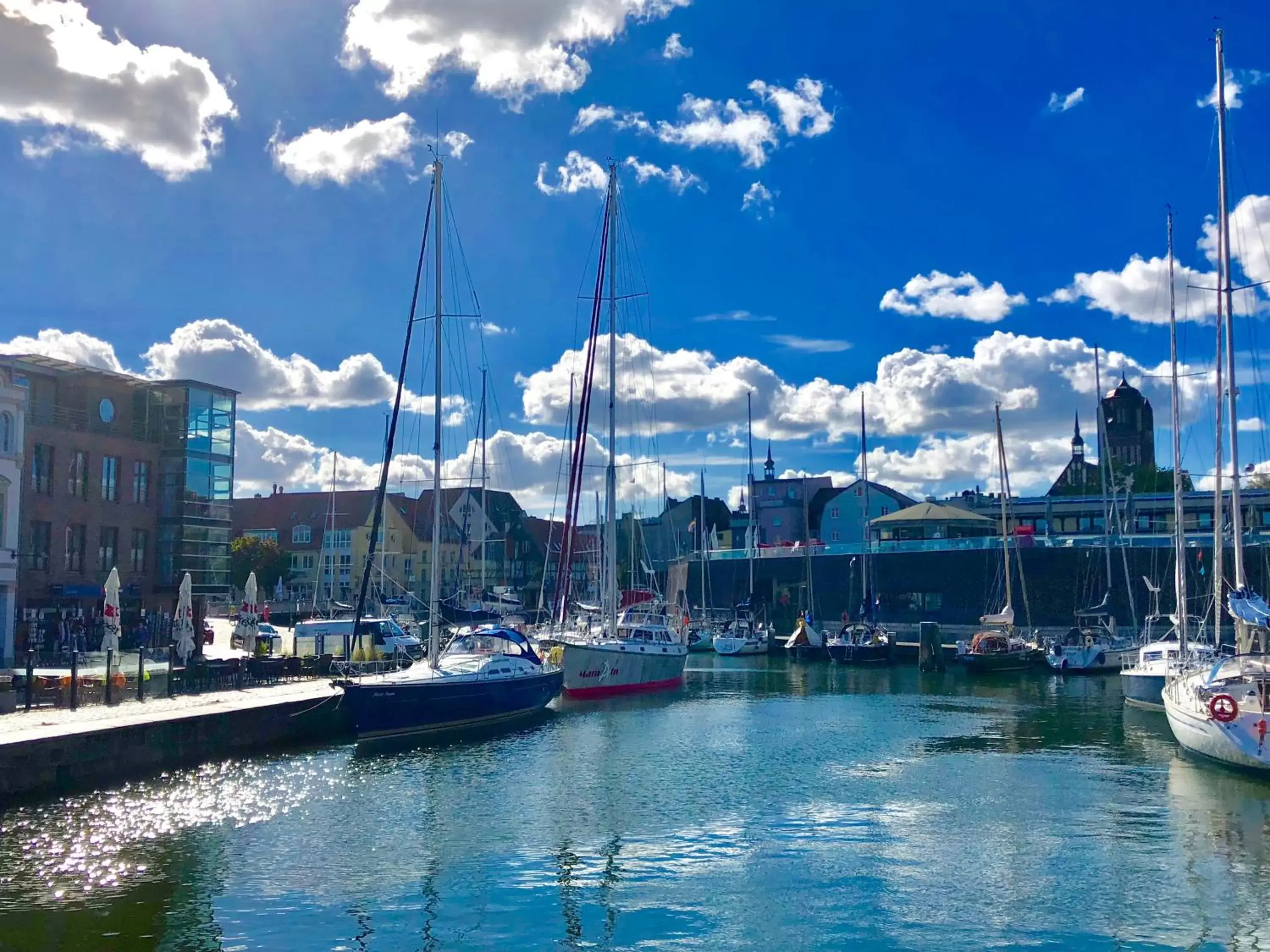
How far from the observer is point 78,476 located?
4997cm

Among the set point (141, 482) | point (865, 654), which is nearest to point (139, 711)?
point (141, 482)

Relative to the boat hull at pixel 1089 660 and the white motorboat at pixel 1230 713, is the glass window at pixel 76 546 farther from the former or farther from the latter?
the boat hull at pixel 1089 660

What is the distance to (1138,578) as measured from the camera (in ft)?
258

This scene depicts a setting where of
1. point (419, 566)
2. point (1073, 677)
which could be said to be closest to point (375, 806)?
point (1073, 677)

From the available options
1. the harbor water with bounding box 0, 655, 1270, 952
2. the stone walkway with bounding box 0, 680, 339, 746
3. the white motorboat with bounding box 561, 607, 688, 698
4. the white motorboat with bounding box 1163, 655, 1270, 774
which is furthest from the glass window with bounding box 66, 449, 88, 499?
the white motorboat with bounding box 1163, 655, 1270, 774

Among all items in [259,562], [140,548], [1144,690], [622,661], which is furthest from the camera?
[259,562]

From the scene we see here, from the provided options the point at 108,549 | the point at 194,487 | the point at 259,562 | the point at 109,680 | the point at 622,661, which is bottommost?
the point at 622,661

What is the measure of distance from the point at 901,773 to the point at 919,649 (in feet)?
129

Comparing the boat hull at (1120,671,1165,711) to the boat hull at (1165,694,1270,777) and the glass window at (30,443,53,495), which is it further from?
the glass window at (30,443,53,495)

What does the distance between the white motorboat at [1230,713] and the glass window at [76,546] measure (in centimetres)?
4201

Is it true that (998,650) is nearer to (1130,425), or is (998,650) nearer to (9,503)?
(9,503)

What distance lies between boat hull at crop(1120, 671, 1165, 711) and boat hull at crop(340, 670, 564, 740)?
22.6 metres

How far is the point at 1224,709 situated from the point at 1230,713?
0.16 metres

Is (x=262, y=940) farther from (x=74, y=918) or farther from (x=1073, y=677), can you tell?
A: (x=1073, y=677)
